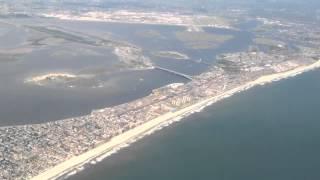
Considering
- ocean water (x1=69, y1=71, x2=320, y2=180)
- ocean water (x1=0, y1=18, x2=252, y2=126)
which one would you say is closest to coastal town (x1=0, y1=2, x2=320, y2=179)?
ocean water (x1=0, y1=18, x2=252, y2=126)

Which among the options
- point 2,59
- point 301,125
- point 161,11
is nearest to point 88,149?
point 301,125

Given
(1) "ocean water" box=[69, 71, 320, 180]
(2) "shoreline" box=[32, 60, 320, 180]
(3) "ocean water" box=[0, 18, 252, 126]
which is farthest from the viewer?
(3) "ocean water" box=[0, 18, 252, 126]

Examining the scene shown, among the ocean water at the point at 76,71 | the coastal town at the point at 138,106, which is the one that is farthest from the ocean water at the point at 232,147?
the ocean water at the point at 76,71

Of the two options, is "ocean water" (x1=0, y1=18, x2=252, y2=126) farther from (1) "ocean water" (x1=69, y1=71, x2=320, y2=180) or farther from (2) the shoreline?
(1) "ocean water" (x1=69, y1=71, x2=320, y2=180)

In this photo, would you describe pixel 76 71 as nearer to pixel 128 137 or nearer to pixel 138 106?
pixel 138 106

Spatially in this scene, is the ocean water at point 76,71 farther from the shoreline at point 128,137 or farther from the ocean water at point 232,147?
the ocean water at point 232,147

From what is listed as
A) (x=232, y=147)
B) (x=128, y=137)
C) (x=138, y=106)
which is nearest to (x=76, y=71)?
(x=138, y=106)
